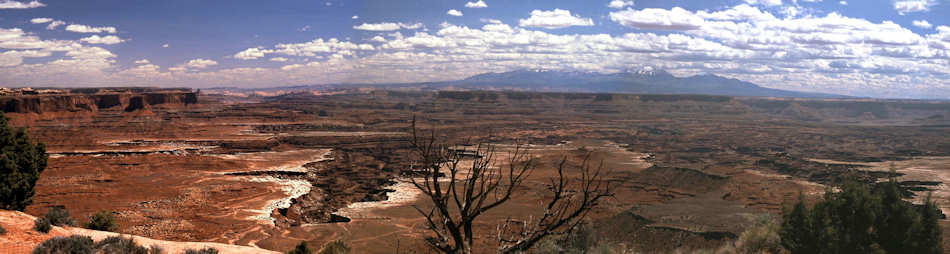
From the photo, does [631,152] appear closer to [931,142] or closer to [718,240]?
[718,240]

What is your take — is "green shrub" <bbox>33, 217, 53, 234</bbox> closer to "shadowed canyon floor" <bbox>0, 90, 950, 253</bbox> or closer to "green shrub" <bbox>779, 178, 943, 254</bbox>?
"shadowed canyon floor" <bbox>0, 90, 950, 253</bbox>

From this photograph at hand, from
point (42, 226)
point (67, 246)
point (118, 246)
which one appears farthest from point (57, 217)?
point (67, 246)

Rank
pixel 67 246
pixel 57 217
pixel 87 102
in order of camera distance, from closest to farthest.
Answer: pixel 67 246, pixel 57 217, pixel 87 102

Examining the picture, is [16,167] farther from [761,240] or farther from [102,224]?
[761,240]

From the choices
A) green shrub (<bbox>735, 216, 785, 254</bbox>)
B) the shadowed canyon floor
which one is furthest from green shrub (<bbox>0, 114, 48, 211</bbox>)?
green shrub (<bbox>735, 216, 785, 254</bbox>)

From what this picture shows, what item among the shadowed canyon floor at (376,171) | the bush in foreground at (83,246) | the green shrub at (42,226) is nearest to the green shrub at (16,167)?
the shadowed canyon floor at (376,171)

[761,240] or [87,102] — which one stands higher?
[87,102]
